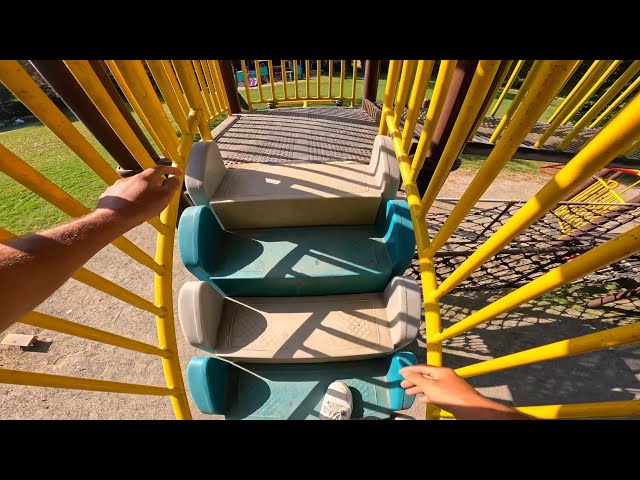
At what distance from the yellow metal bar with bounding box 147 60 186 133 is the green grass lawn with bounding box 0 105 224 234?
162 inches

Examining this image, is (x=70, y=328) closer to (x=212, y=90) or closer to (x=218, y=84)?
(x=212, y=90)

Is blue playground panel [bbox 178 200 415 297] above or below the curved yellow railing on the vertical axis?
below

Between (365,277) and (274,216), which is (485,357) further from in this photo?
(274,216)

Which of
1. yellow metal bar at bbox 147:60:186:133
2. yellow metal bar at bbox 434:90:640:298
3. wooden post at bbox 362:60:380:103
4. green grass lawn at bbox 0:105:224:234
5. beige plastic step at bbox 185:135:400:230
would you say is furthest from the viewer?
green grass lawn at bbox 0:105:224:234

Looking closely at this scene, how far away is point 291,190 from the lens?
196 centimetres

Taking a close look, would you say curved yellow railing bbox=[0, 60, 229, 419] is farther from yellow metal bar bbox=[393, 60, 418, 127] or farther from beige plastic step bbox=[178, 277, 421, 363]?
yellow metal bar bbox=[393, 60, 418, 127]

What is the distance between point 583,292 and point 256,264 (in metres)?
4.30

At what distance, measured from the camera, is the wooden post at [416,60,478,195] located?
1.66 meters

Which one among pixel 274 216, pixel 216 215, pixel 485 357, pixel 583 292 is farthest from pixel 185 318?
pixel 583 292

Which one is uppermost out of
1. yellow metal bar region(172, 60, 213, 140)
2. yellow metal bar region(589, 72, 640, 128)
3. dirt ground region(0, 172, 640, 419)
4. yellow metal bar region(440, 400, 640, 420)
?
yellow metal bar region(172, 60, 213, 140)

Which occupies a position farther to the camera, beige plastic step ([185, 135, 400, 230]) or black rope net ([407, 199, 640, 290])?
black rope net ([407, 199, 640, 290])

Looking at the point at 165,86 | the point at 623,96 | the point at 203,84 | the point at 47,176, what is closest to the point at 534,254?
the point at 623,96

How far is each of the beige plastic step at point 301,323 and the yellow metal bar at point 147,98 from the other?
31.7 inches

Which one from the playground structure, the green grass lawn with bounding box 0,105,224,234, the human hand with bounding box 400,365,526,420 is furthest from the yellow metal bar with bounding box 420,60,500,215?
the green grass lawn with bounding box 0,105,224,234
